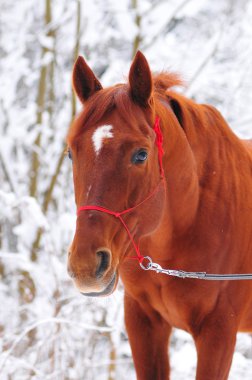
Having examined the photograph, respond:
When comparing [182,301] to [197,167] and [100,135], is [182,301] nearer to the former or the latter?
[197,167]

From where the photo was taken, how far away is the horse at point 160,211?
209cm

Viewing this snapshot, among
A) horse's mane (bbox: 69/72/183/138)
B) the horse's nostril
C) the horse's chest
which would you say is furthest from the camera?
the horse's chest

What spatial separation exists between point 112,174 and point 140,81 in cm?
44

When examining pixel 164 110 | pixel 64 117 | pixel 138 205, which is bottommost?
pixel 138 205

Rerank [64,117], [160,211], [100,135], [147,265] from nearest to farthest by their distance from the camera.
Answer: [100,135] → [160,211] → [147,265] → [64,117]

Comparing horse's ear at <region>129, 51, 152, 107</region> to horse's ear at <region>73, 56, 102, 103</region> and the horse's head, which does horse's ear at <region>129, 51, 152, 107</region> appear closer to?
the horse's head

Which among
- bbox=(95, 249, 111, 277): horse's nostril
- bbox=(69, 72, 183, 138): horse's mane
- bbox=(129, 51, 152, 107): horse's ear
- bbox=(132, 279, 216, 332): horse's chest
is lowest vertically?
bbox=(132, 279, 216, 332): horse's chest

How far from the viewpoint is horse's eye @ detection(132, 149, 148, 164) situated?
2.15m

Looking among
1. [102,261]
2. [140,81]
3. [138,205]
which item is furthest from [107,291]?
[140,81]

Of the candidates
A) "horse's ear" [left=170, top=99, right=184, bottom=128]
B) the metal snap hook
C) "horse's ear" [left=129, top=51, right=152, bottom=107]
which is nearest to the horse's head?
"horse's ear" [left=129, top=51, right=152, bottom=107]

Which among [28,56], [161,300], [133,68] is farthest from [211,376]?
[28,56]

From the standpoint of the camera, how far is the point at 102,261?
6.59 ft

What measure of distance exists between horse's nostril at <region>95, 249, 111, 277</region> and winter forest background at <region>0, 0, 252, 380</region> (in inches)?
97.8

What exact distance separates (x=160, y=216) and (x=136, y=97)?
1.61 feet
